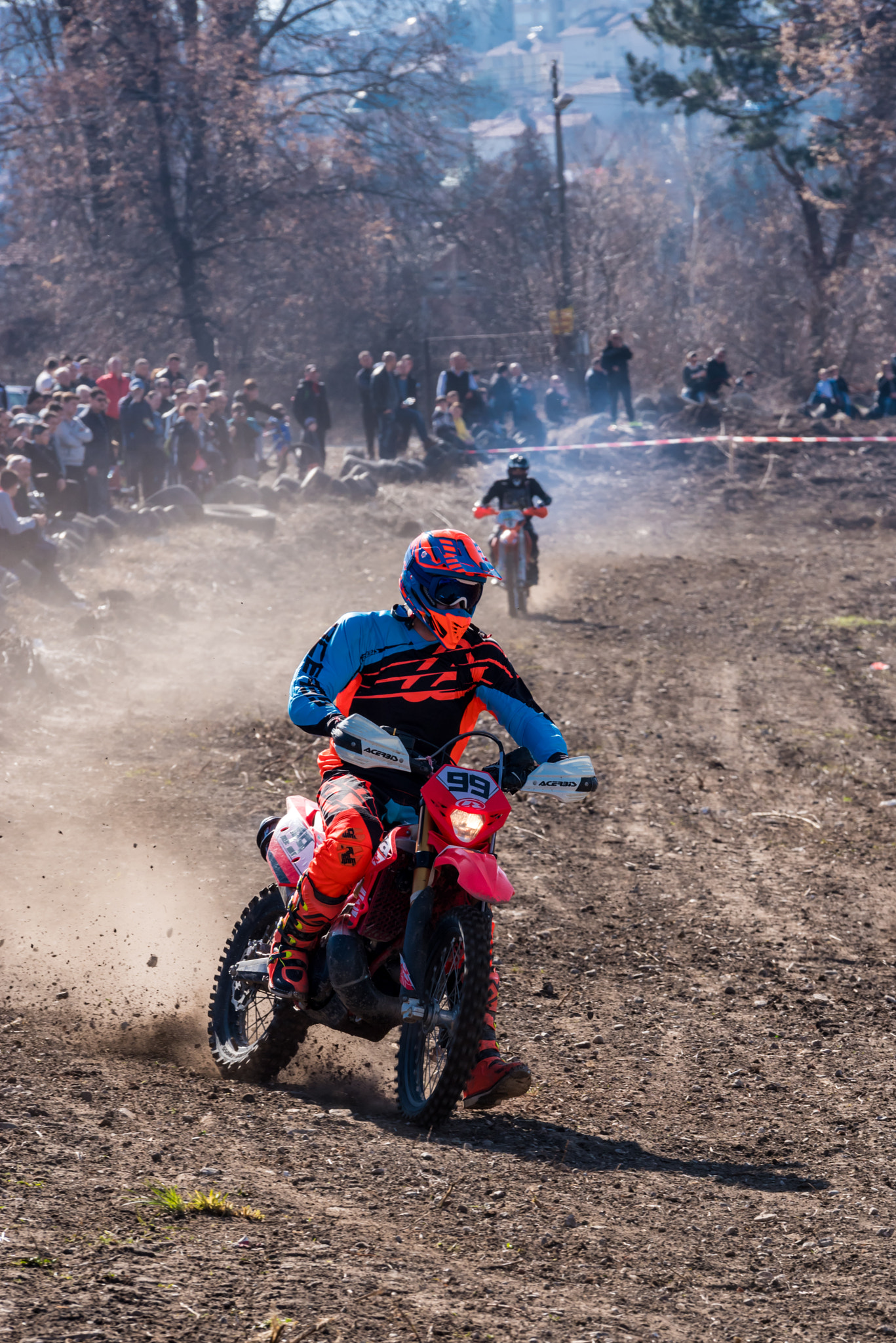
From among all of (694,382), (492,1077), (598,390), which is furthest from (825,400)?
(492,1077)

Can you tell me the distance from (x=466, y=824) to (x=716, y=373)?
2416 cm

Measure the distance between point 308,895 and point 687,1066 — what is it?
5.85 feet

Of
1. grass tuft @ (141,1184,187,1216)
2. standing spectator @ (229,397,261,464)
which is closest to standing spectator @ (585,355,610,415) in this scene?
standing spectator @ (229,397,261,464)

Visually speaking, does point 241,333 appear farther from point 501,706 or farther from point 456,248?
point 501,706

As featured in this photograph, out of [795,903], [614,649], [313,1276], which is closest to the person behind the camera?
[313,1276]

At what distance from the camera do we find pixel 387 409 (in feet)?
79.8

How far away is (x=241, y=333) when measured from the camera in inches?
1506

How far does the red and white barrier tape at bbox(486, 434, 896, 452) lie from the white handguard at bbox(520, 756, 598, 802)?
19.9 meters

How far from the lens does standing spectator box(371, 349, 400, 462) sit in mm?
24047

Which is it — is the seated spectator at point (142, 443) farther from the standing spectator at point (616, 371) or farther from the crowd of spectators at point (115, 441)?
Answer: the standing spectator at point (616, 371)

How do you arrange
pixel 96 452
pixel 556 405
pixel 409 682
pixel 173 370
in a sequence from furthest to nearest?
pixel 556 405 → pixel 173 370 → pixel 96 452 → pixel 409 682

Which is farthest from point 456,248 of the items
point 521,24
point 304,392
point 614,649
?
point 521,24

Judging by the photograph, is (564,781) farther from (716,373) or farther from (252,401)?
(716,373)

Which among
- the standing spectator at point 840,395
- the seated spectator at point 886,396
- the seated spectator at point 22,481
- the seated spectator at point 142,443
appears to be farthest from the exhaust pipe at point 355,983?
the seated spectator at point 886,396
